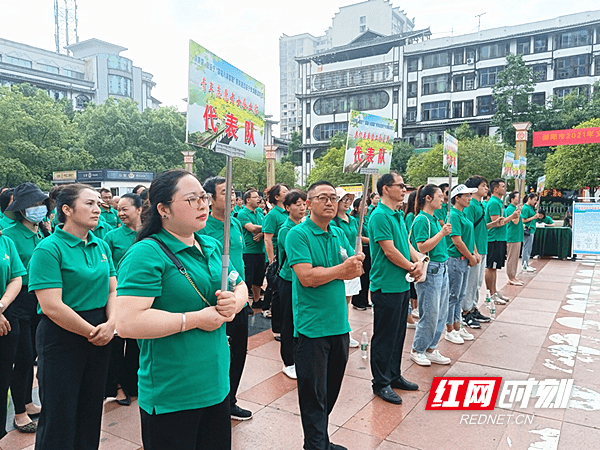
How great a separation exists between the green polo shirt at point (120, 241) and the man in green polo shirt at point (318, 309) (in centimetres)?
169

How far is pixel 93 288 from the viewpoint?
9.07ft

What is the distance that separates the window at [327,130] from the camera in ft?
159

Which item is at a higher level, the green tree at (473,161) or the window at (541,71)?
the window at (541,71)

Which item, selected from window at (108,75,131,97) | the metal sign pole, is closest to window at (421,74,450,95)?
window at (108,75,131,97)

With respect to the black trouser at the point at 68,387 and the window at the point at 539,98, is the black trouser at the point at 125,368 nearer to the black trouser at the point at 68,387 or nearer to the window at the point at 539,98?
the black trouser at the point at 68,387

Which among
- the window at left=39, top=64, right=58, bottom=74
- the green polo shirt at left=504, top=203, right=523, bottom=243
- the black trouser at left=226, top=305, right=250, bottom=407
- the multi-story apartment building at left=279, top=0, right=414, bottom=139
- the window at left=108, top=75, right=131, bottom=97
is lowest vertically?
the black trouser at left=226, top=305, right=250, bottom=407

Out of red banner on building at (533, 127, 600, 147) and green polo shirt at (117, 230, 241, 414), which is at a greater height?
red banner on building at (533, 127, 600, 147)

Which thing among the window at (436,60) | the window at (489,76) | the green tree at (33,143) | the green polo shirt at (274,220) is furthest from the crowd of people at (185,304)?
the window at (436,60)

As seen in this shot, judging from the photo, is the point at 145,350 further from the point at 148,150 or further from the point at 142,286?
the point at 148,150

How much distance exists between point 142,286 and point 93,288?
46.0 inches

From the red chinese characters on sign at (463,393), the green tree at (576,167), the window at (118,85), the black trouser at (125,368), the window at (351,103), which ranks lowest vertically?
the red chinese characters on sign at (463,393)

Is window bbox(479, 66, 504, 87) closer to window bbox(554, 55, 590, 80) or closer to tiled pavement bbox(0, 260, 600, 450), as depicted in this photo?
window bbox(554, 55, 590, 80)

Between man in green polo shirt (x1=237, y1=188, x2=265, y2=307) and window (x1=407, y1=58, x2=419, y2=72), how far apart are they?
41.7 meters

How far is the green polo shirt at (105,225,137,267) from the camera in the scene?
3939 millimetres
